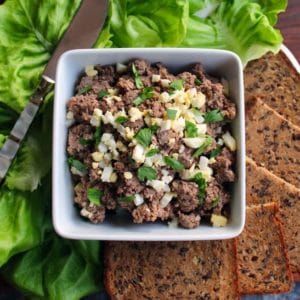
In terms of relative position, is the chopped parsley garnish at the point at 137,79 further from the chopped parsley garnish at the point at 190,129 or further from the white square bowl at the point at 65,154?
the chopped parsley garnish at the point at 190,129

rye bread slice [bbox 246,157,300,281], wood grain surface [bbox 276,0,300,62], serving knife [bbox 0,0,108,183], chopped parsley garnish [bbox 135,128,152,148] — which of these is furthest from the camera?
wood grain surface [bbox 276,0,300,62]

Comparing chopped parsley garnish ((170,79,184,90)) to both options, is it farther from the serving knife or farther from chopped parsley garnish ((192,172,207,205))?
the serving knife

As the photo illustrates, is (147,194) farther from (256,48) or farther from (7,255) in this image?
(256,48)

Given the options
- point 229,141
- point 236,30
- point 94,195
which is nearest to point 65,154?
point 94,195

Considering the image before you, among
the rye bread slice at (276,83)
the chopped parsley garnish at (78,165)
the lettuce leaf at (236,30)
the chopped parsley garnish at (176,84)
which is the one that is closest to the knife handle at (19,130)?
the chopped parsley garnish at (78,165)

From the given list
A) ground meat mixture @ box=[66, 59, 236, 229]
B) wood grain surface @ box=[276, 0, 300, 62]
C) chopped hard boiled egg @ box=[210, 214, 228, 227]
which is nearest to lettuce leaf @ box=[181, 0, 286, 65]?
wood grain surface @ box=[276, 0, 300, 62]
